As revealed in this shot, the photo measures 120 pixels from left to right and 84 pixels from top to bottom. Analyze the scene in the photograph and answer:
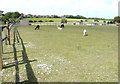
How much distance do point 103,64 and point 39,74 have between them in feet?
10.3

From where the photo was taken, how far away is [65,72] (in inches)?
201

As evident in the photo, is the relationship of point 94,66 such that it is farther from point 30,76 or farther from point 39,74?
point 30,76

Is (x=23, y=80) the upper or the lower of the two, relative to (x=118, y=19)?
lower

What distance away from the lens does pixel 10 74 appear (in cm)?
484

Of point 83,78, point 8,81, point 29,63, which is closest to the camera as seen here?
point 8,81

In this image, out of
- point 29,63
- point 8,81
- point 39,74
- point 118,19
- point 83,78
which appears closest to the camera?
point 8,81

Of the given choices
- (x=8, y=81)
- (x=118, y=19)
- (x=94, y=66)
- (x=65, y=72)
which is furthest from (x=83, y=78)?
(x=118, y=19)

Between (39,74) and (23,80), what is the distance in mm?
716

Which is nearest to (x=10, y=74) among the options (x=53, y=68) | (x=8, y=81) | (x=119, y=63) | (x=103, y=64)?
(x=8, y=81)

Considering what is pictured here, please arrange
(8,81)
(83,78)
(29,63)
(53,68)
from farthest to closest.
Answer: (29,63) → (53,68) → (83,78) → (8,81)

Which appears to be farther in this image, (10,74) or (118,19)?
(118,19)

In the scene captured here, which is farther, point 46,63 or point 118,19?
point 118,19

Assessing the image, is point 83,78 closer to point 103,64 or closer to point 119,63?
point 103,64

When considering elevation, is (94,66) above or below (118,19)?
below
